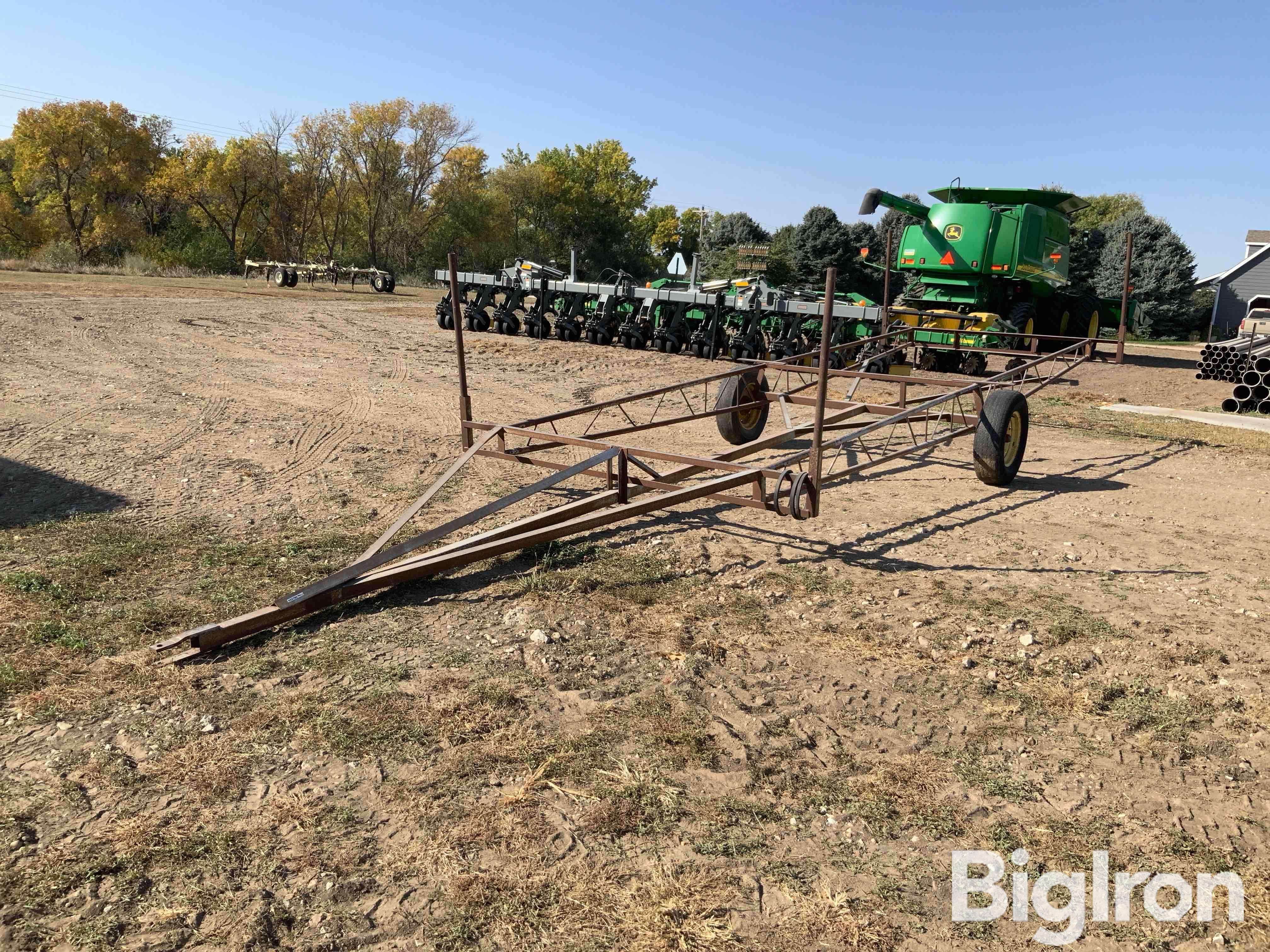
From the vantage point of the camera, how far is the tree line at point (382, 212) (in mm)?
37938

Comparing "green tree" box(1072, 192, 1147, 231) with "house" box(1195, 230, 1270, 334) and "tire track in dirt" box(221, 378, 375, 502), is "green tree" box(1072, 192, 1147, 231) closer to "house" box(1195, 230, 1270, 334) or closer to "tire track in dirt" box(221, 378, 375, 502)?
"house" box(1195, 230, 1270, 334)

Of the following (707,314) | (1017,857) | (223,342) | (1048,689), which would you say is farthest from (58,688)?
(707,314)

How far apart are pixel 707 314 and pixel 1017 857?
14726 millimetres

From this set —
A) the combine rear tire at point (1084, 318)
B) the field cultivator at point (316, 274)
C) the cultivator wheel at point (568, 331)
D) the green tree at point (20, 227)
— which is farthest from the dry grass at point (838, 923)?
the green tree at point (20, 227)

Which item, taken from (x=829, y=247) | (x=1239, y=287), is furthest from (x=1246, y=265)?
(x=829, y=247)

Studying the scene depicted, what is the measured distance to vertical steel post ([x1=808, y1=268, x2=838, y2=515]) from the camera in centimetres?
485

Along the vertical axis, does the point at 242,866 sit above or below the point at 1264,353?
below

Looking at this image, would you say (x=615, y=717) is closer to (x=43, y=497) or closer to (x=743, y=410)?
(x=43, y=497)

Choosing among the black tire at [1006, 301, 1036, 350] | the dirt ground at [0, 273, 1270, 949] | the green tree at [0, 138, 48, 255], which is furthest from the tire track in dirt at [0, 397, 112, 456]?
the green tree at [0, 138, 48, 255]

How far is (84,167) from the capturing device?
43.6m

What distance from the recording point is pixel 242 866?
266cm

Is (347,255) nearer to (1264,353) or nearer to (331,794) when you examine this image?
(1264,353)

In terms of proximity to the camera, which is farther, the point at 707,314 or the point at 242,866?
the point at 707,314

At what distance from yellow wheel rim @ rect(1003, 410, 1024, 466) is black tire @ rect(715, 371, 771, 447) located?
213cm
